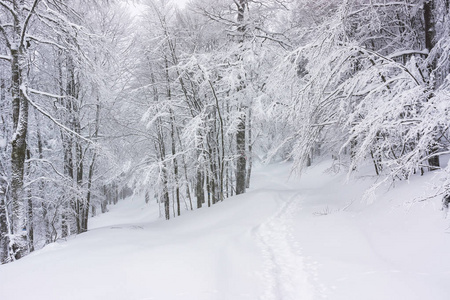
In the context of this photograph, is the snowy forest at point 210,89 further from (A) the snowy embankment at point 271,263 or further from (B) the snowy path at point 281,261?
(B) the snowy path at point 281,261

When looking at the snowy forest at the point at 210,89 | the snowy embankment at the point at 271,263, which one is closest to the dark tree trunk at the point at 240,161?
the snowy forest at the point at 210,89

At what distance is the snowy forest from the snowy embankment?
840 millimetres

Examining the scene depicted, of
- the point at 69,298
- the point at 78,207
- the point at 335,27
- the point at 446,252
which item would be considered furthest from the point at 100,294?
the point at 78,207

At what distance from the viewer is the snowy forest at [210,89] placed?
5.16 m

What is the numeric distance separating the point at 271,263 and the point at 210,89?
7227mm

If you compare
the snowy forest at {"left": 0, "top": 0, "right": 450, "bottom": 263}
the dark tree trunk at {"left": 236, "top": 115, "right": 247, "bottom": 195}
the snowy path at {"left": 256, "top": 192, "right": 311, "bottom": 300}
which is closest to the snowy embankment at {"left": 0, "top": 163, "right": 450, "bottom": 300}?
the snowy path at {"left": 256, "top": 192, "right": 311, "bottom": 300}

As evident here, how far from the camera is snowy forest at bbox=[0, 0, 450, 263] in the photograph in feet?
16.9

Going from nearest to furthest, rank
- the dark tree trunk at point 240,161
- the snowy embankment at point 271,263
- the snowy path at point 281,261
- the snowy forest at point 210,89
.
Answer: the snowy embankment at point 271,263 → the snowy path at point 281,261 → the snowy forest at point 210,89 → the dark tree trunk at point 240,161

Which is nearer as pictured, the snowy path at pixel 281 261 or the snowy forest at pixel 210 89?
the snowy path at pixel 281 261

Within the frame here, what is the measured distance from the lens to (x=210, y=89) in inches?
399

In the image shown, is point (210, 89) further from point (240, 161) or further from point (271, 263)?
point (271, 263)

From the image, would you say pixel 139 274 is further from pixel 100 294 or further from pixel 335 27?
pixel 335 27

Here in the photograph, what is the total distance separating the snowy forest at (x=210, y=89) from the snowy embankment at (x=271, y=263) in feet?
2.76

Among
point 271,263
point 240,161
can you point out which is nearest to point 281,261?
point 271,263
